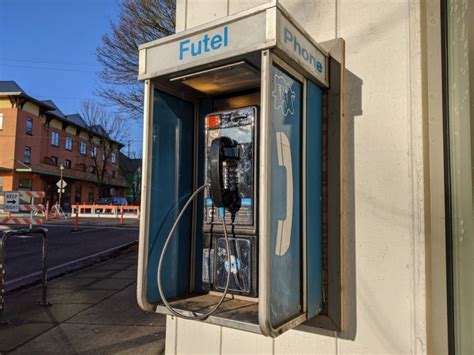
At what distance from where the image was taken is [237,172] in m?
2.46

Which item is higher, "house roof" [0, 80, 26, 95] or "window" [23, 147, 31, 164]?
"house roof" [0, 80, 26, 95]

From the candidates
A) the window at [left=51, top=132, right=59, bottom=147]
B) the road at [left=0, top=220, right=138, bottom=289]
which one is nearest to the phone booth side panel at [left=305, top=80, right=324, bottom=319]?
the road at [left=0, top=220, right=138, bottom=289]

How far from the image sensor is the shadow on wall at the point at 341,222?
89.5 inches

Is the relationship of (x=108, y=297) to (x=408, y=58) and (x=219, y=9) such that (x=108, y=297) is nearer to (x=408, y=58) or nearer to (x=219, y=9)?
(x=219, y=9)

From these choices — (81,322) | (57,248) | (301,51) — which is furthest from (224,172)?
(57,248)

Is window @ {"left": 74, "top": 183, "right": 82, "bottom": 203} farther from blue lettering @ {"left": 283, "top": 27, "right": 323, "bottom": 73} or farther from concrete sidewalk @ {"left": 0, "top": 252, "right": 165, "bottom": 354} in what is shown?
blue lettering @ {"left": 283, "top": 27, "right": 323, "bottom": 73}

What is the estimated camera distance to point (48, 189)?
101 feet

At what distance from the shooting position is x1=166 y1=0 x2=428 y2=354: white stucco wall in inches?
82.0

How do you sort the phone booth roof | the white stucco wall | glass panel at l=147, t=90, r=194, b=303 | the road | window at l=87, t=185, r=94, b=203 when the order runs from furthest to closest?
window at l=87, t=185, r=94, b=203
the road
glass panel at l=147, t=90, r=194, b=303
the white stucco wall
the phone booth roof

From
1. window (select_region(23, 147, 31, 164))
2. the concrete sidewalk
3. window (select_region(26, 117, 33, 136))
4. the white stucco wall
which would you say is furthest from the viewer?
window (select_region(26, 117, 33, 136))

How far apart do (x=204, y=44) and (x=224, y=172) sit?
74 cm

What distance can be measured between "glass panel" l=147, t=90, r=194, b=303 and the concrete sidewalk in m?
1.24

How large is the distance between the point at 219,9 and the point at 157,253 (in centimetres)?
174

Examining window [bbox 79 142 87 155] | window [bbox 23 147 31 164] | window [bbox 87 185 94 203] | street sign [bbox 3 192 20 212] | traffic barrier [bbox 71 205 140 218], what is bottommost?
traffic barrier [bbox 71 205 140 218]
